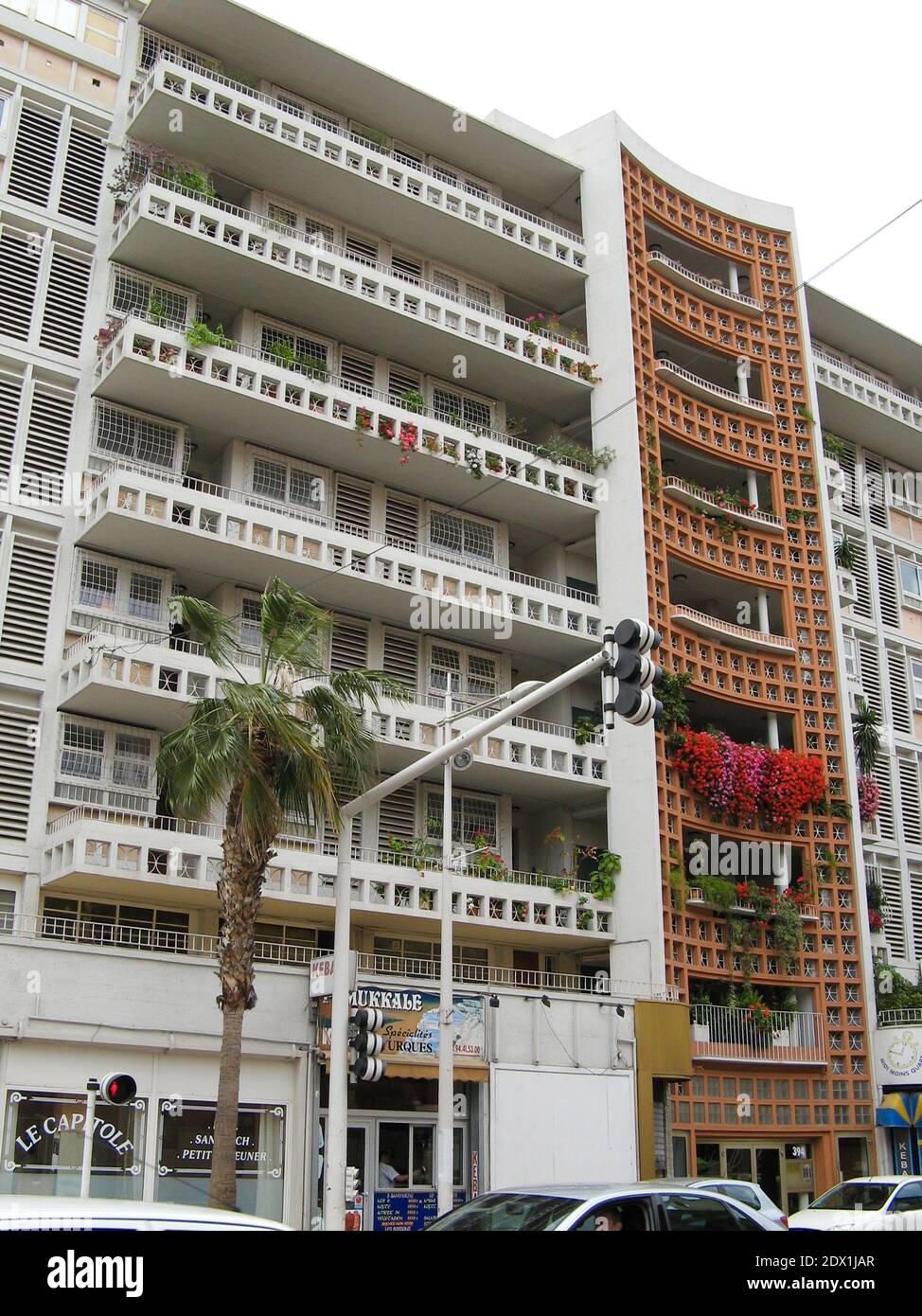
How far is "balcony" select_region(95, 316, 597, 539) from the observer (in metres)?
29.2

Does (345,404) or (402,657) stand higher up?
(345,404)

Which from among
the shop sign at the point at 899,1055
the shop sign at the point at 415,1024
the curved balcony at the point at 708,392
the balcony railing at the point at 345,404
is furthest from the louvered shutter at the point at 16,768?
the shop sign at the point at 899,1055

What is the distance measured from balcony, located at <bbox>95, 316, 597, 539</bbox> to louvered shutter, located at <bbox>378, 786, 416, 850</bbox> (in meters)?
8.48

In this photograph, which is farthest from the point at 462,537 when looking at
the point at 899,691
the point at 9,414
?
the point at 899,691

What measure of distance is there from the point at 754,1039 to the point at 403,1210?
1205 cm

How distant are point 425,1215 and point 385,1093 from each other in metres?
2.43

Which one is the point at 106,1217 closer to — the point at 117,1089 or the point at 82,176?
the point at 117,1089

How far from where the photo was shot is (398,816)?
32281 millimetres

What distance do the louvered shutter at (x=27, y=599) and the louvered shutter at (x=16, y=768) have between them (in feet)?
4.48

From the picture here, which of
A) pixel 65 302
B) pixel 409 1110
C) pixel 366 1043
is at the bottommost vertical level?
pixel 409 1110

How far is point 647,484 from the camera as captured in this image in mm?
36312

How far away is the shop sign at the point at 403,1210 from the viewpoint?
24.5m
